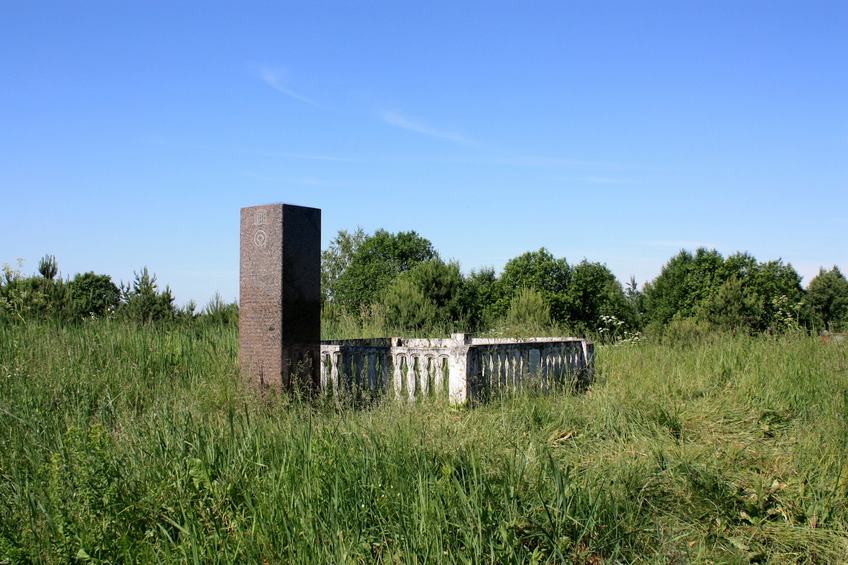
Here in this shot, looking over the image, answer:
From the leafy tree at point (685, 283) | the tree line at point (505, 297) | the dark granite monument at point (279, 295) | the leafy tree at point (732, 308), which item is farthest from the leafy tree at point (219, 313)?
the leafy tree at point (685, 283)

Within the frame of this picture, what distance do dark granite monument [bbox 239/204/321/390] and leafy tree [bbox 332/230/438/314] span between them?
2890cm

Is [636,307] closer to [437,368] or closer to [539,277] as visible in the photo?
[539,277]

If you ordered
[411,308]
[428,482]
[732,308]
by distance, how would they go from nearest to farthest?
[428,482]
[411,308]
[732,308]

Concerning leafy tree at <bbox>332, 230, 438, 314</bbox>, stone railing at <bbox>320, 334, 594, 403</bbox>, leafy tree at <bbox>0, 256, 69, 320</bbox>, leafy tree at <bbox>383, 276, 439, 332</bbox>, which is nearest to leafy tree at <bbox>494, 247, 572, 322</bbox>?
leafy tree at <bbox>332, 230, 438, 314</bbox>

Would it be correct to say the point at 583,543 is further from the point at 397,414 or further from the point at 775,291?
the point at 775,291

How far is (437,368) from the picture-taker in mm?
7676

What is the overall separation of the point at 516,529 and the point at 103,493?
242cm

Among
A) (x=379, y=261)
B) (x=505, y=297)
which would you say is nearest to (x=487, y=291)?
(x=505, y=297)

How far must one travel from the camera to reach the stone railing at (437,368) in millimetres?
7438

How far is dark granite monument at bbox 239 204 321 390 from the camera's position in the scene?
736cm

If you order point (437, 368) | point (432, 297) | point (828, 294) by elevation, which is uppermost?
point (828, 294)

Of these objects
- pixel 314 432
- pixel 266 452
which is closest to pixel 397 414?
pixel 314 432

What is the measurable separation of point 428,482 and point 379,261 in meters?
35.0

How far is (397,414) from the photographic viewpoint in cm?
509
